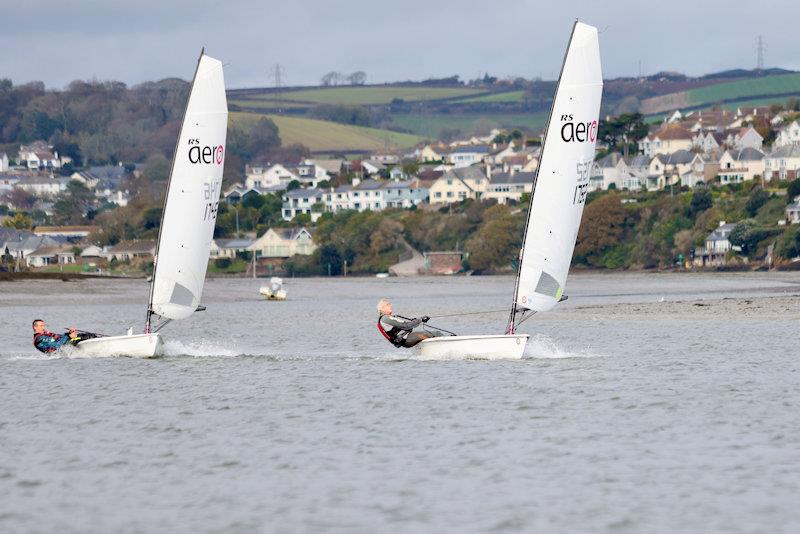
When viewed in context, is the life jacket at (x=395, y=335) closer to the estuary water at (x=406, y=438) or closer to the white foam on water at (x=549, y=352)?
the estuary water at (x=406, y=438)

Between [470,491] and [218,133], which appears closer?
[470,491]

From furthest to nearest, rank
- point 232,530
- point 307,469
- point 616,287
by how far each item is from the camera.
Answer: point 616,287
point 307,469
point 232,530

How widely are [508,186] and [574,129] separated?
139m

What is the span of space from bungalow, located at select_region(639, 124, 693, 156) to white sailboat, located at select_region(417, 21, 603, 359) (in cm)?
14343

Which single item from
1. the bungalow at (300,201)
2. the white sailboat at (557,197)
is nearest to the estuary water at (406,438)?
the white sailboat at (557,197)

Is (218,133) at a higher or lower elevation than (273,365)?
higher

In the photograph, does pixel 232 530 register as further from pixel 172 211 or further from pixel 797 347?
pixel 797 347

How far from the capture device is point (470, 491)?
1980cm

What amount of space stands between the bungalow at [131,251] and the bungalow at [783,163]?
197ft

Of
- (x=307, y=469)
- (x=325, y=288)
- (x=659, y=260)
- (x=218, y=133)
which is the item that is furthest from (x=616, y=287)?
(x=307, y=469)

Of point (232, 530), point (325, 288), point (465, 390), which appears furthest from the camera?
point (325, 288)

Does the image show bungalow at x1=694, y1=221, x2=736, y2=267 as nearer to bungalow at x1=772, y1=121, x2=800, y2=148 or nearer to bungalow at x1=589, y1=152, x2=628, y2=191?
bungalow at x1=589, y1=152, x2=628, y2=191

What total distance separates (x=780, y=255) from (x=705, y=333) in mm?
70667

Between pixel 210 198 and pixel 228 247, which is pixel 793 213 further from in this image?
pixel 210 198
